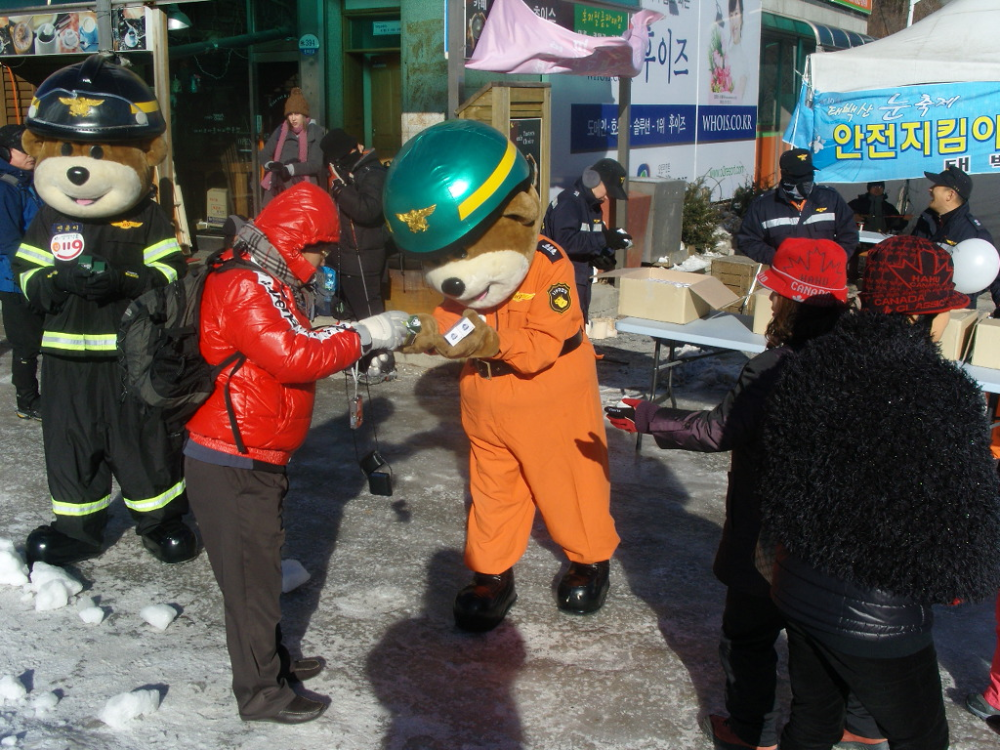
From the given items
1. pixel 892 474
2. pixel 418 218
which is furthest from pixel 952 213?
pixel 892 474

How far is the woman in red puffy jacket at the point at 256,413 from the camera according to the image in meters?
2.90

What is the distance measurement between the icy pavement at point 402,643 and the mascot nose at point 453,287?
1.37 m

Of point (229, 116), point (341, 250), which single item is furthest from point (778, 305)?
point (229, 116)

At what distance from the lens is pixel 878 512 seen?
6.77 feet

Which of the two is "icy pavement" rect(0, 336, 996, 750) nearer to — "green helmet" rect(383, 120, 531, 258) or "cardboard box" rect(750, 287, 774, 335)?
"cardboard box" rect(750, 287, 774, 335)

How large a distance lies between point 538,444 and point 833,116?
22.9ft

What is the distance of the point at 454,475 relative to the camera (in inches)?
211

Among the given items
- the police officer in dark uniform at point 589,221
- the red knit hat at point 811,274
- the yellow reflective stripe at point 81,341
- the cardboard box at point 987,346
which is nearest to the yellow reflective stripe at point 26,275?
the yellow reflective stripe at point 81,341

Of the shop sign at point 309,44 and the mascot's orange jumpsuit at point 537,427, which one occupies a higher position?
the shop sign at point 309,44

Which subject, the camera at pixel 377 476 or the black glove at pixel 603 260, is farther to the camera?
the black glove at pixel 603 260

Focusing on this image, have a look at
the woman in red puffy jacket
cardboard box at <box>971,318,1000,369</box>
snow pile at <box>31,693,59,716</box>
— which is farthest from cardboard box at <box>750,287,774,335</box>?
snow pile at <box>31,693,59,716</box>

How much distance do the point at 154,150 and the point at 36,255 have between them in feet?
2.25

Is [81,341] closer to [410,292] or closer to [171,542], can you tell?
[171,542]

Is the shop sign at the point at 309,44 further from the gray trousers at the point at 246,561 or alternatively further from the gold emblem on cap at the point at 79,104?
the gray trousers at the point at 246,561
